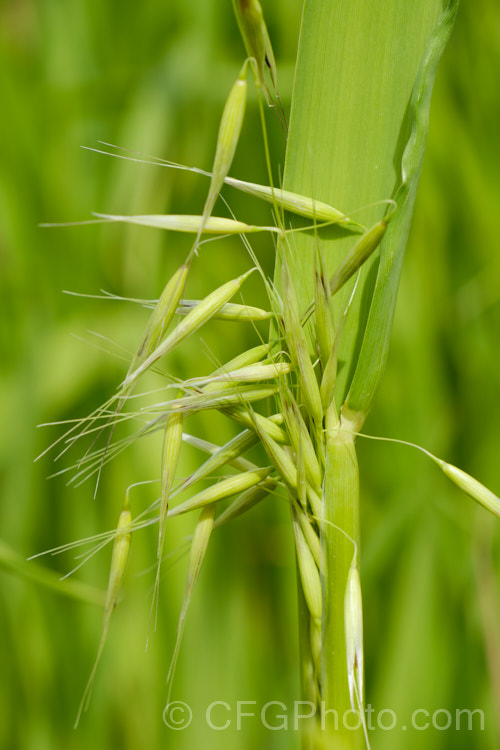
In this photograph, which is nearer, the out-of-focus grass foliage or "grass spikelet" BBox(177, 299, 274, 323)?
"grass spikelet" BBox(177, 299, 274, 323)


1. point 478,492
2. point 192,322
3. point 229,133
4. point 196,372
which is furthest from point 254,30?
point 196,372

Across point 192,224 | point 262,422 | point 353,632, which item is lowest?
point 353,632

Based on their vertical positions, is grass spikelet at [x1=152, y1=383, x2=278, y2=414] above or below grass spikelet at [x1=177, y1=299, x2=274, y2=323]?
below

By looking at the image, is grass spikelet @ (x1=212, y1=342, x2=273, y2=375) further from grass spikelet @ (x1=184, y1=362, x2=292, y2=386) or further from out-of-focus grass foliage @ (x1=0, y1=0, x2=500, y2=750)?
out-of-focus grass foliage @ (x1=0, y1=0, x2=500, y2=750)

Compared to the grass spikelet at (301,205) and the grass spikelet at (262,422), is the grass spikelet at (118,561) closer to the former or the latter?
the grass spikelet at (262,422)

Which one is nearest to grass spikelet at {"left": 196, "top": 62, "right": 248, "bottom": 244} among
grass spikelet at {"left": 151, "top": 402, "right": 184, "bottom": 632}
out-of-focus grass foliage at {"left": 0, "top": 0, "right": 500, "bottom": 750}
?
grass spikelet at {"left": 151, "top": 402, "right": 184, "bottom": 632}

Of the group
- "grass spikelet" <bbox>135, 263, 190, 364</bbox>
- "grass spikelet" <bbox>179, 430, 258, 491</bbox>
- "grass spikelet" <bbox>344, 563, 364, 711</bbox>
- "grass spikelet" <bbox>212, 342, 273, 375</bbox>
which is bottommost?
"grass spikelet" <bbox>344, 563, 364, 711</bbox>

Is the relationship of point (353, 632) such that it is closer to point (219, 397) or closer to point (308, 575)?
point (308, 575)
